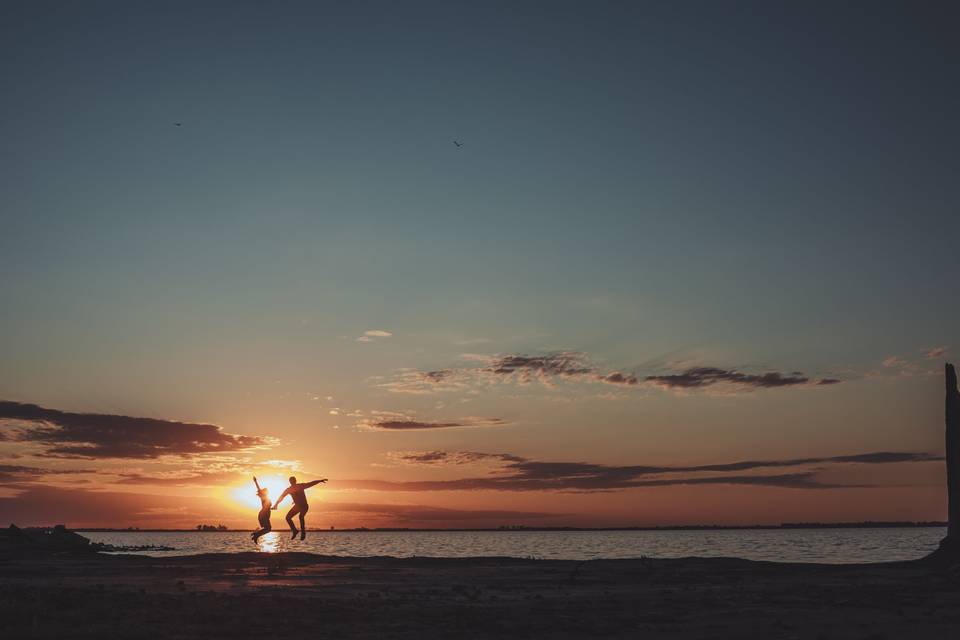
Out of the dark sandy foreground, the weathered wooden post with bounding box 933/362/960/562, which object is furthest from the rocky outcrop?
the weathered wooden post with bounding box 933/362/960/562

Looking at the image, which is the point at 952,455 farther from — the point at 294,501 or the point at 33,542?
the point at 33,542

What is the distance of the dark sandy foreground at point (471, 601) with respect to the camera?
59.1ft

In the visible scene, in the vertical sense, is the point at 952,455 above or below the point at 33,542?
above

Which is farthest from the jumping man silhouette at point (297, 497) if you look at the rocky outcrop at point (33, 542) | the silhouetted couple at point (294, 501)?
the rocky outcrop at point (33, 542)

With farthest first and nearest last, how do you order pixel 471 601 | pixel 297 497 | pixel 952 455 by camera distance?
pixel 952 455 → pixel 297 497 → pixel 471 601

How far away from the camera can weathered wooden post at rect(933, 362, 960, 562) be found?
3950 cm

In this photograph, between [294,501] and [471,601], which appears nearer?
[471,601]

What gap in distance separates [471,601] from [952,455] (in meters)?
28.5

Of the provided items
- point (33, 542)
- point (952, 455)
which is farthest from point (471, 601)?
point (33, 542)

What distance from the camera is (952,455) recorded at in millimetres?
40625

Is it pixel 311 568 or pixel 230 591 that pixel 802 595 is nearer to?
pixel 230 591

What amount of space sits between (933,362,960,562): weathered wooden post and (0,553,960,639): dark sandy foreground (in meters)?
4.50

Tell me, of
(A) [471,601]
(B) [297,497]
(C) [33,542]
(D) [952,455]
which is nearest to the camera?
(A) [471,601]

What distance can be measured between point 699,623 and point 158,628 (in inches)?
479
